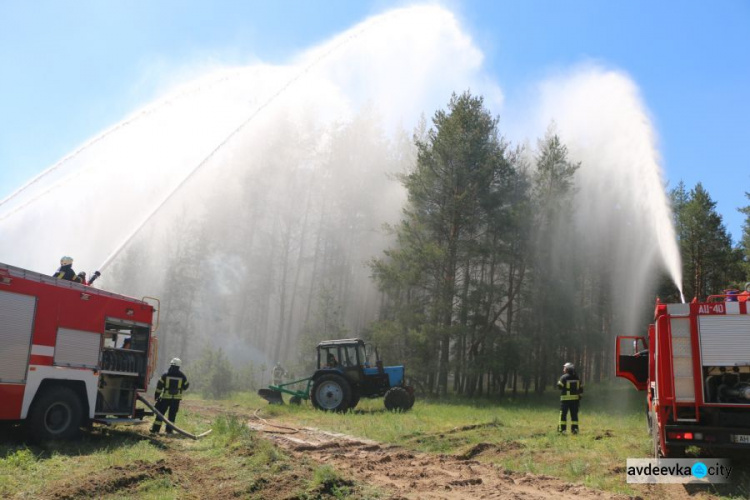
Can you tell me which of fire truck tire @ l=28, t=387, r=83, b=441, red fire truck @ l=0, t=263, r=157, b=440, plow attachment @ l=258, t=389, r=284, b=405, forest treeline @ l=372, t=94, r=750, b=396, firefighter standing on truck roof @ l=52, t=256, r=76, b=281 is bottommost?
plow attachment @ l=258, t=389, r=284, b=405

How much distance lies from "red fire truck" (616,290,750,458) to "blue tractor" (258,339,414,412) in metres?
12.0

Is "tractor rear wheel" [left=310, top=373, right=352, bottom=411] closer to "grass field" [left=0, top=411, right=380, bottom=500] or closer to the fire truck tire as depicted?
"grass field" [left=0, top=411, right=380, bottom=500]

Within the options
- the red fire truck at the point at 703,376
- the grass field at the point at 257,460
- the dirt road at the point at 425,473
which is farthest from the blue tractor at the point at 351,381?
the red fire truck at the point at 703,376

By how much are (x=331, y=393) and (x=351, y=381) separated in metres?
0.79

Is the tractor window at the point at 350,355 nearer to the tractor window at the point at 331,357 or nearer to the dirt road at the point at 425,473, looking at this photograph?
the tractor window at the point at 331,357

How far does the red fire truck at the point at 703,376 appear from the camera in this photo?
26.1 feet

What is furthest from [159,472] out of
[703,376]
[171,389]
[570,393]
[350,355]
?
[350,355]

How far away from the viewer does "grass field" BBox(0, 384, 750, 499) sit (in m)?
7.39

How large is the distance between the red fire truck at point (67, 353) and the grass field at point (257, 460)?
1.85 feet

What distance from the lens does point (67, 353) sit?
10438mm

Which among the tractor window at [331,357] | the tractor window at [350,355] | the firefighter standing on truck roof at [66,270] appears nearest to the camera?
the firefighter standing on truck roof at [66,270]

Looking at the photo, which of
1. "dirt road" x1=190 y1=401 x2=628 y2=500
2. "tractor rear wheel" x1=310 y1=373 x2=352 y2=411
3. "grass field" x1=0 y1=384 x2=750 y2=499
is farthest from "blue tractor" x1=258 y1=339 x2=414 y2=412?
"dirt road" x1=190 y1=401 x2=628 y2=500

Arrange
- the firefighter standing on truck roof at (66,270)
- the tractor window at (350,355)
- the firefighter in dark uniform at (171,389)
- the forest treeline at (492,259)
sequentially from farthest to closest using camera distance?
the forest treeline at (492,259) < the tractor window at (350,355) < the firefighter in dark uniform at (171,389) < the firefighter standing on truck roof at (66,270)

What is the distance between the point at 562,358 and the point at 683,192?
1385 cm
